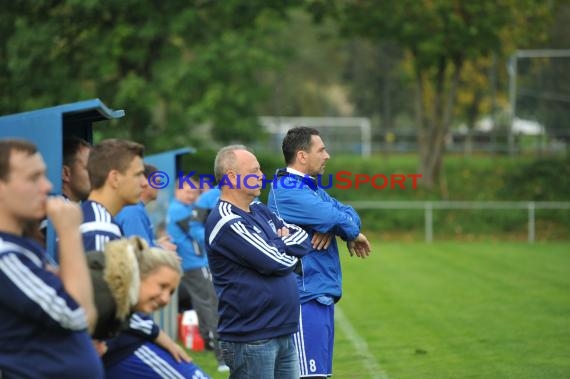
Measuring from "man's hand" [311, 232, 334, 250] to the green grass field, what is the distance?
320cm

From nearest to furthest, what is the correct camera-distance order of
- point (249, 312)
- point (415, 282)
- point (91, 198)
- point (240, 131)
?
point (91, 198), point (249, 312), point (415, 282), point (240, 131)

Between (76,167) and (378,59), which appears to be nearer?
(76,167)

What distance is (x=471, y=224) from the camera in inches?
1267

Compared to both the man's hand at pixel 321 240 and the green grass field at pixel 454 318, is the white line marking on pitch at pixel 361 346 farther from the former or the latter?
the man's hand at pixel 321 240

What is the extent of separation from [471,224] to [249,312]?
87.0ft

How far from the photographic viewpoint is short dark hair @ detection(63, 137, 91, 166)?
5.98 meters

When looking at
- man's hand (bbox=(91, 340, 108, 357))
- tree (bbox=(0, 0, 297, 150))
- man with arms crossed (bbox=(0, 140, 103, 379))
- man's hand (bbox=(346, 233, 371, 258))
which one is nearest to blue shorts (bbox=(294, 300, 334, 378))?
man's hand (bbox=(346, 233, 371, 258))

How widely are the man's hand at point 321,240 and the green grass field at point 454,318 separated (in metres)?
3.20

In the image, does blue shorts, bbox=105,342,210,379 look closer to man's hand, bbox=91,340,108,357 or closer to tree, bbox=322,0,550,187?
man's hand, bbox=91,340,108,357

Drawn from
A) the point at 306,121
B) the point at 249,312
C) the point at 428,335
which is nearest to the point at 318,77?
the point at 306,121

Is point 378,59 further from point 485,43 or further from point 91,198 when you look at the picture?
point 91,198

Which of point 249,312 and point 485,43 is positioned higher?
point 485,43

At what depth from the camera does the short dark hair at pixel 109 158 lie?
526cm

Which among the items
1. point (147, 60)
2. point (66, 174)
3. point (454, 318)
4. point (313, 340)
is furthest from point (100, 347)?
point (147, 60)
